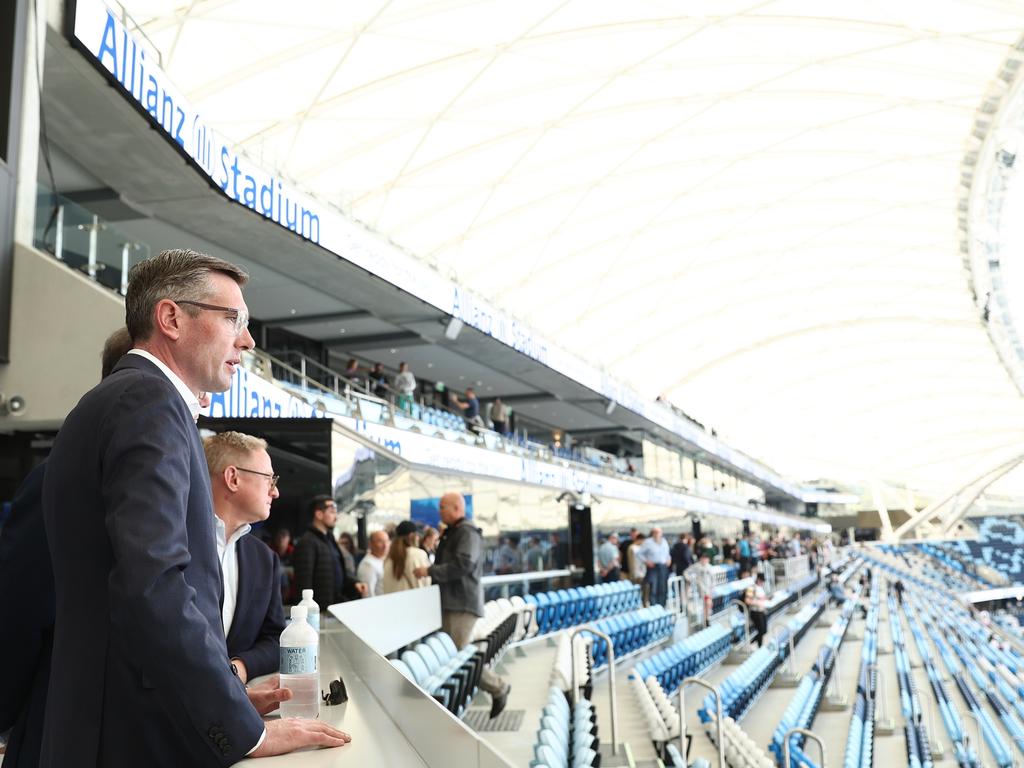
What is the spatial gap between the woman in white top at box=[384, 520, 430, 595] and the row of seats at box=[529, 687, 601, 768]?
168 cm

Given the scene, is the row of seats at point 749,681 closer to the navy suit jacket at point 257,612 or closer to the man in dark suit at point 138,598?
the navy suit jacket at point 257,612

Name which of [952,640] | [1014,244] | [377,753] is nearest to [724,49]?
[1014,244]

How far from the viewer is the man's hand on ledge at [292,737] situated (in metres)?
1.82

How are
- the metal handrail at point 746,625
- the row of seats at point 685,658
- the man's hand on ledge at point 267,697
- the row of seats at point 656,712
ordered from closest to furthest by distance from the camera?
1. the man's hand on ledge at point 267,697
2. the row of seats at point 656,712
3. the row of seats at point 685,658
4. the metal handrail at point 746,625

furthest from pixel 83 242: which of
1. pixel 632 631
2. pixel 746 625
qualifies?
pixel 746 625

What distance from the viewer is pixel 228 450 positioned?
2852 millimetres

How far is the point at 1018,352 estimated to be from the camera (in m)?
39.8

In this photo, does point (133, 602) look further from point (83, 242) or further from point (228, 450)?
point (83, 242)

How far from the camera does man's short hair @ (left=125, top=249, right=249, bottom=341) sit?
208 cm

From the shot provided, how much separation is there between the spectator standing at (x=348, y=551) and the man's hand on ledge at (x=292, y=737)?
240 inches

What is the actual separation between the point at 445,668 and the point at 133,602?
531 centimetres

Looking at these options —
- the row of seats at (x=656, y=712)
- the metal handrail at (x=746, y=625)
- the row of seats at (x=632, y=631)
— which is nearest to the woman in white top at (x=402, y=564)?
the row of seats at (x=656, y=712)

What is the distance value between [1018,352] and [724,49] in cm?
2464

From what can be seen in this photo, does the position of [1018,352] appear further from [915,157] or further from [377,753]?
[377,753]
